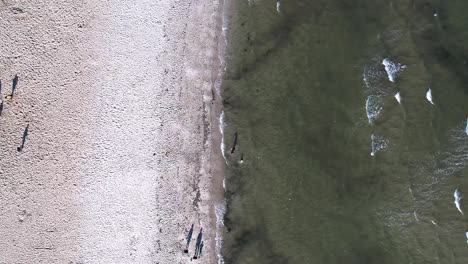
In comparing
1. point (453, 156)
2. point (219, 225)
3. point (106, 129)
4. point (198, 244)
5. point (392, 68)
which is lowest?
point (198, 244)

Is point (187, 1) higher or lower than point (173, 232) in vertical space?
higher

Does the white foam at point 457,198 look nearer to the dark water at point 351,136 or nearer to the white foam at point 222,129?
the dark water at point 351,136

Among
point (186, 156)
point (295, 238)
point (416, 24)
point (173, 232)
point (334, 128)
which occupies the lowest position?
point (173, 232)

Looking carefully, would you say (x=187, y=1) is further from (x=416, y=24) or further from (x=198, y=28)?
(x=416, y=24)

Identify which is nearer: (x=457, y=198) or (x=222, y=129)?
(x=457, y=198)

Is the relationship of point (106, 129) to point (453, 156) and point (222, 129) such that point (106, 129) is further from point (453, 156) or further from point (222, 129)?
point (453, 156)

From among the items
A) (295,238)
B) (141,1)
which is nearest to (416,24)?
(295,238)

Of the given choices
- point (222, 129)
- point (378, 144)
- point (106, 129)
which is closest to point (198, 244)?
point (222, 129)
